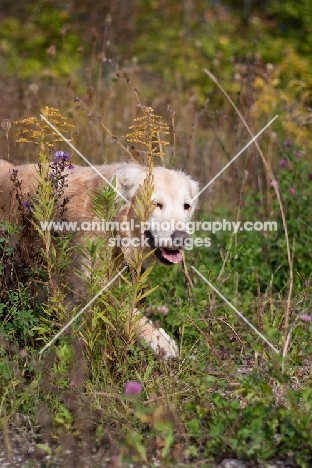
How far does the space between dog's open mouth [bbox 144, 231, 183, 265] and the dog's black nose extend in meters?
0.08

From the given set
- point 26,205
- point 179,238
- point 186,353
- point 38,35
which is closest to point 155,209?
point 179,238

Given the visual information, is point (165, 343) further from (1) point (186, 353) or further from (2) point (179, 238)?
(2) point (179, 238)

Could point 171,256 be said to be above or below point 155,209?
below

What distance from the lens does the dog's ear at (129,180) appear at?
372cm

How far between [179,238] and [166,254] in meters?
0.13

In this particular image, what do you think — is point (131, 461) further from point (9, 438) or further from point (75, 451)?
point (9, 438)

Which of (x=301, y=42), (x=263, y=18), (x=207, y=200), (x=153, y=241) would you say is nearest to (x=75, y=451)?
(x=153, y=241)

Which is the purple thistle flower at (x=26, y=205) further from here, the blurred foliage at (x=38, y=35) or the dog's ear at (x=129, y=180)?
the blurred foliage at (x=38, y=35)

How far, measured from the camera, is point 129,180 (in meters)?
3.73

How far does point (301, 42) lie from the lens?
13.5 meters

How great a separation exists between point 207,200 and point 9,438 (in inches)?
126

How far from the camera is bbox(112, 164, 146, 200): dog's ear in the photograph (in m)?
3.72

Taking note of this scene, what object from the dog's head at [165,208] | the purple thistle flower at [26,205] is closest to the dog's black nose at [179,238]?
the dog's head at [165,208]

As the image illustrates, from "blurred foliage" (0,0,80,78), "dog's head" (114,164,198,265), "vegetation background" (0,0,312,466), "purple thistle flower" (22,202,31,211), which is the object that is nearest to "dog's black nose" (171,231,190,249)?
"dog's head" (114,164,198,265)
